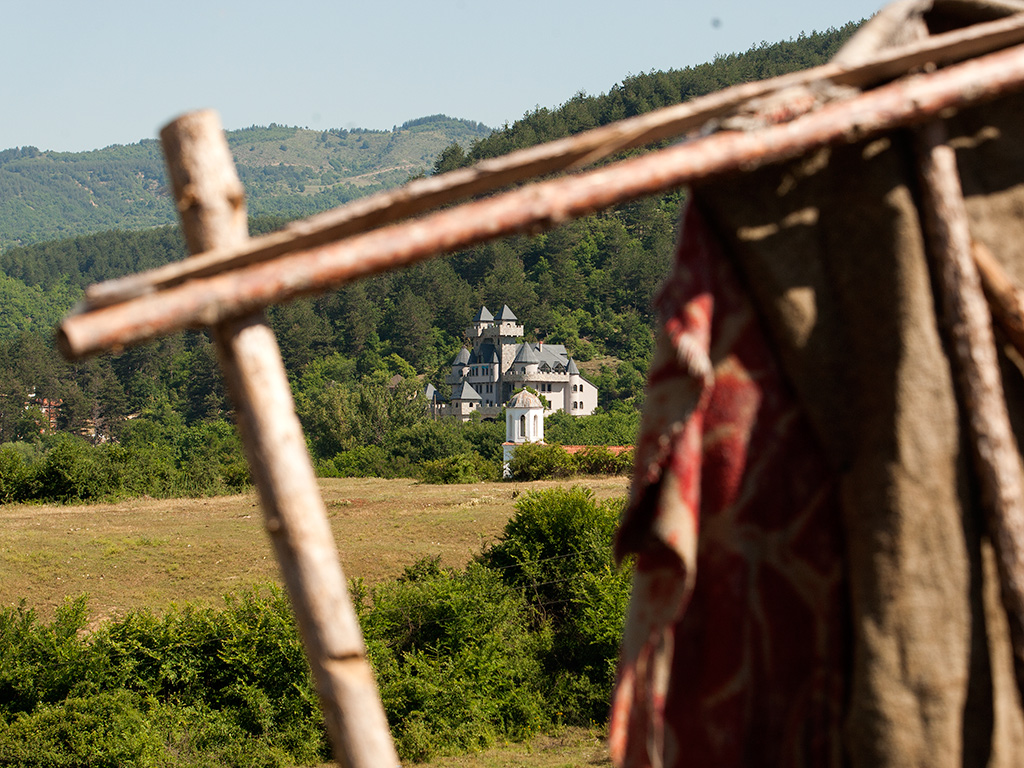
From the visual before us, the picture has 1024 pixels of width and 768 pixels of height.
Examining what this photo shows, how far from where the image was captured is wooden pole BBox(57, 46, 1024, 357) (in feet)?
4.22

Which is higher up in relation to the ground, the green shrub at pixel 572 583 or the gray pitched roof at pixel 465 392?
the gray pitched roof at pixel 465 392

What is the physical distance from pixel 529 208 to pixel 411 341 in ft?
337

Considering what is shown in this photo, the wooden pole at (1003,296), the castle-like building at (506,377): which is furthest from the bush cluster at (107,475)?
the wooden pole at (1003,296)

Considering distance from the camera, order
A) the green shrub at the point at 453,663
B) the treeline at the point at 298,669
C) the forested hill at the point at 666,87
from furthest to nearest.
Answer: the forested hill at the point at 666,87
the green shrub at the point at 453,663
the treeline at the point at 298,669

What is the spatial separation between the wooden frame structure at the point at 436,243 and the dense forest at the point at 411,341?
5962cm

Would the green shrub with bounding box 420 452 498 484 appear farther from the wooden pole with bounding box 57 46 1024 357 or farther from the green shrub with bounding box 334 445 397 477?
the wooden pole with bounding box 57 46 1024 357

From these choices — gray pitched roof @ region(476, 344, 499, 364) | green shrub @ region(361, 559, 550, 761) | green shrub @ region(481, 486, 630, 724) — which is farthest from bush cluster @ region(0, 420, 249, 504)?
gray pitched roof @ region(476, 344, 499, 364)

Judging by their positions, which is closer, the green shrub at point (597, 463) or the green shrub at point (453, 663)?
the green shrub at point (453, 663)

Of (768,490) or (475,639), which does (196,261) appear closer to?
(768,490)

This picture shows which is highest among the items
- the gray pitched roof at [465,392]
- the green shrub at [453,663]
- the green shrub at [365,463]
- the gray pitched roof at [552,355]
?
the gray pitched roof at [552,355]

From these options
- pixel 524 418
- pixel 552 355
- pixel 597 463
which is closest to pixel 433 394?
pixel 552 355

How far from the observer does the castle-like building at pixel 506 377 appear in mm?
84375

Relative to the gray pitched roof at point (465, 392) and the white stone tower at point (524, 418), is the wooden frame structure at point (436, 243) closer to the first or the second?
the white stone tower at point (524, 418)

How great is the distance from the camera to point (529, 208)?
1.45 metres
